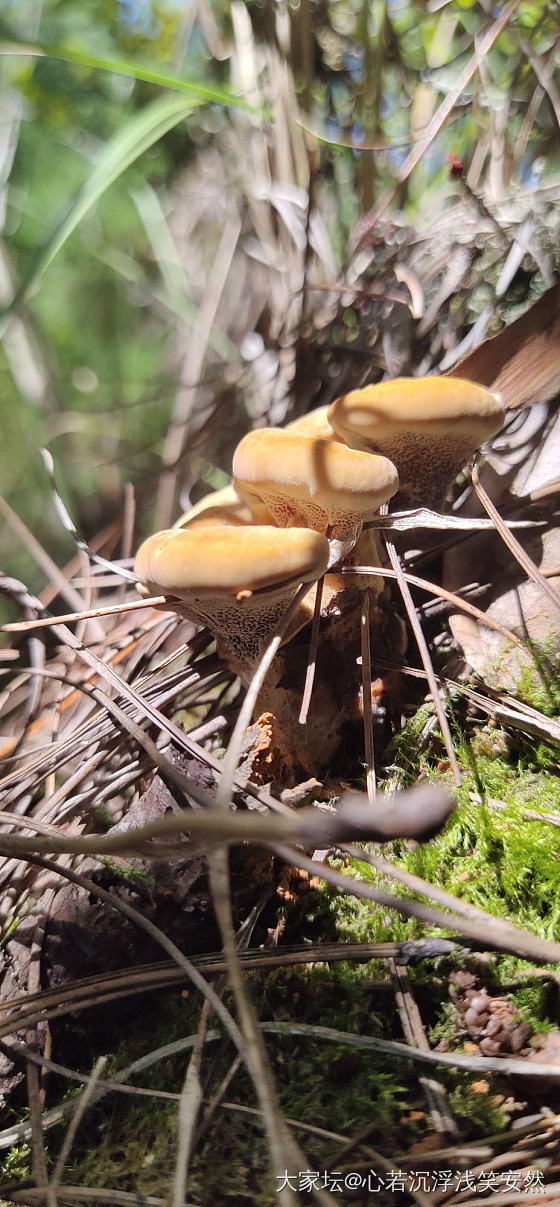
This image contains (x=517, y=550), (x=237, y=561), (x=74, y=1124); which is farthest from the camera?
(x=517, y=550)

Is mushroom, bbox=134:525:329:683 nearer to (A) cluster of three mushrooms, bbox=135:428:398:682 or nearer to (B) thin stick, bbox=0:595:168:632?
(A) cluster of three mushrooms, bbox=135:428:398:682

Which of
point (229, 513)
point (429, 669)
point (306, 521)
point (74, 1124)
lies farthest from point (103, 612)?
point (74, 1124)

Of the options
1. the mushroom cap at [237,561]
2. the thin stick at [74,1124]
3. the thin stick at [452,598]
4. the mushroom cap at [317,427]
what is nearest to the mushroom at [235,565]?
the mushroom cap at [237,561]

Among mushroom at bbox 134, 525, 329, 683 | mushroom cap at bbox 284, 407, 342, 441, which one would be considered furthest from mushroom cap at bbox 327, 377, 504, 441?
mushroom at bbox 134, 525, 329, 683

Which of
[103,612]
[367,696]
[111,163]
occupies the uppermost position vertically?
[111,163]

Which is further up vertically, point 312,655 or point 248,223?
point 248,223

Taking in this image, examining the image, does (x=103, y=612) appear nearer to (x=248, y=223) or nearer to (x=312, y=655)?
(x=312, y=655)

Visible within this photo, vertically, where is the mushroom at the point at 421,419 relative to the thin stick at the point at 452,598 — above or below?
above

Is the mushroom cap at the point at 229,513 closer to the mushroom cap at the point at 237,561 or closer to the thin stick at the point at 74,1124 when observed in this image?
the mushroom cap at the point at 237,561
